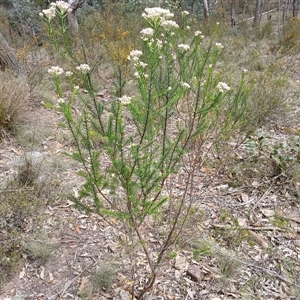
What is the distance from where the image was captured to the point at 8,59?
4.19m

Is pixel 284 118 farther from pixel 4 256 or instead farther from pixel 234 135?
pixel 4 256

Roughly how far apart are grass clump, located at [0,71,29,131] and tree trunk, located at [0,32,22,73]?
34.4 inches

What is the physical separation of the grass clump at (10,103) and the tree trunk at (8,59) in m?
0.87

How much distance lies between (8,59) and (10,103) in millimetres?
1340

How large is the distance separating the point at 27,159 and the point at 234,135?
79.6 inches

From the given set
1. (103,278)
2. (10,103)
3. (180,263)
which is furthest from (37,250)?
(10,103)

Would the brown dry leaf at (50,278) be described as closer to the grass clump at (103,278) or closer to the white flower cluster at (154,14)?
the grass clump at (103,278)

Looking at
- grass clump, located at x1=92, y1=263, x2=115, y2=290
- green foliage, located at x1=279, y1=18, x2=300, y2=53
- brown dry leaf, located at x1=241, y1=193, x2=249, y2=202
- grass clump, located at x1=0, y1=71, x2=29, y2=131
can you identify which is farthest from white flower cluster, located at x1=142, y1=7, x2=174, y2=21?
green foliage, located at x1=279, y1=18, x2=300, y2=53

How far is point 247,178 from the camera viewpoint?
2.80m

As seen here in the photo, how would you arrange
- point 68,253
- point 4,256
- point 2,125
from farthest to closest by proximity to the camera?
1. point 2,125
2. point 68,253
3. point 4,256

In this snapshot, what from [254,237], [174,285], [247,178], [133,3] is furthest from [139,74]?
[133,3]

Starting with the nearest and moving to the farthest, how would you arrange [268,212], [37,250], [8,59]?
[37,250]
[268,212]
[8,59]

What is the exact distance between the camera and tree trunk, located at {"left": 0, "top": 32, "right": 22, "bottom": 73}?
164 inches

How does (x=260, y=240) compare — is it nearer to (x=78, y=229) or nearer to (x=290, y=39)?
(x=78, y=229)
